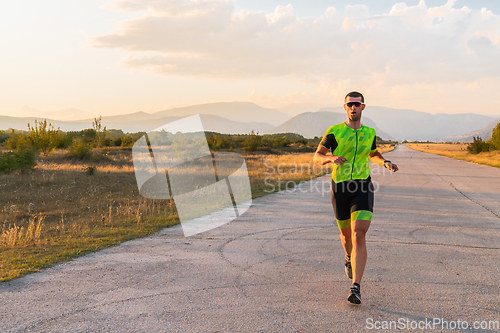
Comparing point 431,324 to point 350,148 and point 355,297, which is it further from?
point 350,148

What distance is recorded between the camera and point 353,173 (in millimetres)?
4141

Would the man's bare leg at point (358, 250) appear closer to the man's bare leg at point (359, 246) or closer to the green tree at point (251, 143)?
the man's bare leg at point (359, 246)

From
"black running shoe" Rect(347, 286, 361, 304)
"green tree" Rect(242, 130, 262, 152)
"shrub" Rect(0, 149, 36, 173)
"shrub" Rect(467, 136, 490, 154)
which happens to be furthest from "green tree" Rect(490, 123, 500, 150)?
"black running shoe" Rect(347, 286, 361, 304)

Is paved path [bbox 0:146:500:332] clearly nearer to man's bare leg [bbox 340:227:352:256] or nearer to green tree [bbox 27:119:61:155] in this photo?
man's bare leg [bbox 340:227:352:256]

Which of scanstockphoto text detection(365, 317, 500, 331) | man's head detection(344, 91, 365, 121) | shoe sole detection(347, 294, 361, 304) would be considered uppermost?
man's head detection(344, 91, 365, 121)

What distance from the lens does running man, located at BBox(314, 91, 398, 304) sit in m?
4.00

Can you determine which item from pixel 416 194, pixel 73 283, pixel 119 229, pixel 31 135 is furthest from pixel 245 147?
pixel 73 283

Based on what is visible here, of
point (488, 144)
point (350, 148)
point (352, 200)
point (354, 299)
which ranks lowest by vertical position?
point (354, 299)

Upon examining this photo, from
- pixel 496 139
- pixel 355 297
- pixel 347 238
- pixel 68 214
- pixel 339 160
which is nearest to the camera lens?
pixel 355 297

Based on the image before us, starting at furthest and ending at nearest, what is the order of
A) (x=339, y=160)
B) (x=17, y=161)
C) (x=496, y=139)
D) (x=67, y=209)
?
(x=496, y=139), (x=17, y=161), (x=67, y=209), (x=339, y=160)

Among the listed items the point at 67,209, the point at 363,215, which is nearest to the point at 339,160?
the point at 363,215

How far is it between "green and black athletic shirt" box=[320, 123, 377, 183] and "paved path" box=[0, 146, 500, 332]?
4.59 feet

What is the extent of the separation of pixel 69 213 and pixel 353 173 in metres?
9.79

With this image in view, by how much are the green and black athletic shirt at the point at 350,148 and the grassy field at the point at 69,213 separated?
4.38m
